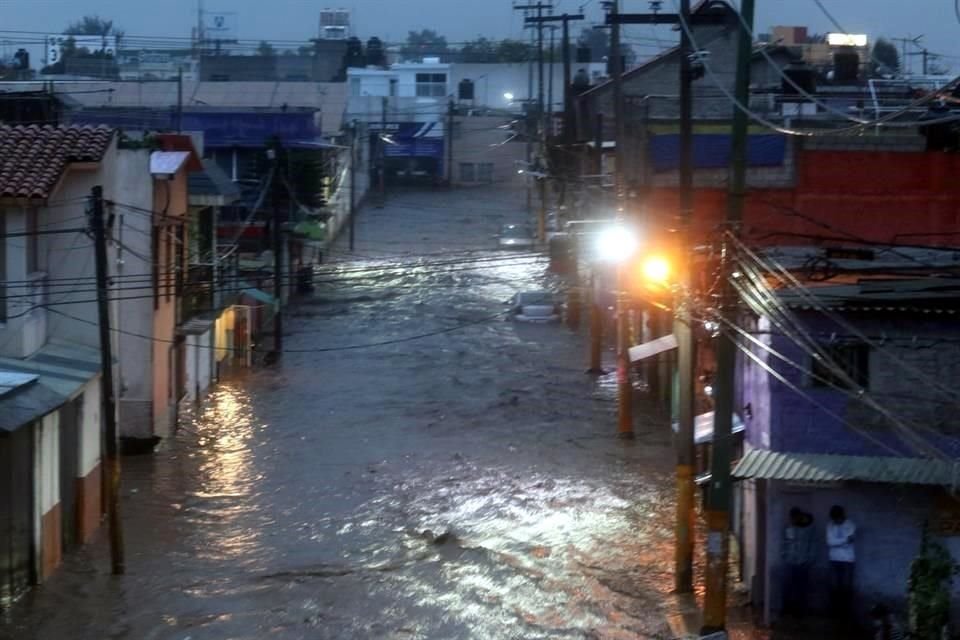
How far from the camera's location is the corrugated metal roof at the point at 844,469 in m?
13.5

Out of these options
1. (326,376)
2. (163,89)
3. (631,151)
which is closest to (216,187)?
(326,376)

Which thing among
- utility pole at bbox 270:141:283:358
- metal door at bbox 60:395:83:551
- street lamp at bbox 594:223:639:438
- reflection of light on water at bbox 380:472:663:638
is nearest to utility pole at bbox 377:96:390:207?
utility pole at bbox 270:141:283:358

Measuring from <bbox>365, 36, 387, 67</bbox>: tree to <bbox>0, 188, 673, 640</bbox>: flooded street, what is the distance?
50.3m

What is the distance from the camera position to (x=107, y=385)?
16172mm

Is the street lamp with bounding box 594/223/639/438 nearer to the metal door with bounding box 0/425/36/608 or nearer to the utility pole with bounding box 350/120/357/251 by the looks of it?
the metal door with bounding box 0/425/36/608

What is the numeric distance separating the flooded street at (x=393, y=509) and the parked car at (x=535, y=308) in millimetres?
2135

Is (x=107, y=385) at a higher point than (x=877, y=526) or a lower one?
higher

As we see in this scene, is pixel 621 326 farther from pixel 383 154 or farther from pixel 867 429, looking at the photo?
pixel 383 154

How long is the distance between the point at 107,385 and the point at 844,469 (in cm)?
821

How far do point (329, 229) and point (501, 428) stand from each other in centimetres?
2333

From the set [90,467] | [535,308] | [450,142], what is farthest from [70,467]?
[450,142]

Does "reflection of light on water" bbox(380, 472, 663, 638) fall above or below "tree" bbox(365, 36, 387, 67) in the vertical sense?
below

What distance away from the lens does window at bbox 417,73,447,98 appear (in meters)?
76.2

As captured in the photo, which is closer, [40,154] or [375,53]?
[40,154]
